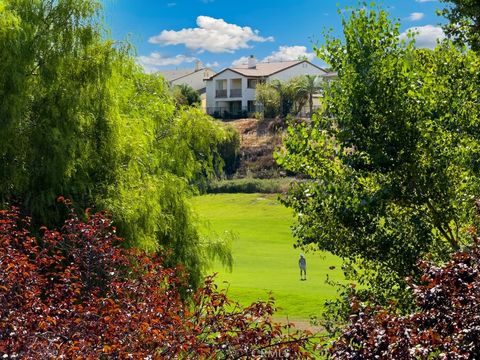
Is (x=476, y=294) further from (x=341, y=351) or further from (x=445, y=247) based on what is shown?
(x=445, y=247)

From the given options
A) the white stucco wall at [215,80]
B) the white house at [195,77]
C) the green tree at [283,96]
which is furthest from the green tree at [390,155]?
the white house at [195,77]

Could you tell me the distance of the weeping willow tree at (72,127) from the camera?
1561cm

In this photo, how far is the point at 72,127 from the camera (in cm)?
1619

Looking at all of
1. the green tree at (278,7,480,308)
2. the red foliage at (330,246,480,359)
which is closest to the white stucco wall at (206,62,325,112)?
the green tree at (278,7,480,308)

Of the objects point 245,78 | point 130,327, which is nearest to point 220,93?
point 245,78

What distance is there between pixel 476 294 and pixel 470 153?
7023 mm

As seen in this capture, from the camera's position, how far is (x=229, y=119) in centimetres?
11281

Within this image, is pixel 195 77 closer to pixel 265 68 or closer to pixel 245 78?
pixel 265 68

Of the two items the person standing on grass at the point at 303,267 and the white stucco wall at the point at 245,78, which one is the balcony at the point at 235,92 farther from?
the person standing on grass at the point at 303,267

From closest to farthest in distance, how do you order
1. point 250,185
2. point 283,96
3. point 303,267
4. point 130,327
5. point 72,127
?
point 130,327 < point 72,127 < point 303,267 < point 250,185 < point 283,96

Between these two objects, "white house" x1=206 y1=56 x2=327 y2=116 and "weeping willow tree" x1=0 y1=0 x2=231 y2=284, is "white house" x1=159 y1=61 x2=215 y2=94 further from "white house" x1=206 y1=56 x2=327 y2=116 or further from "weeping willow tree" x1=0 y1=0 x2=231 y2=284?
"weeping willow tree" x1=0 y1=0 x2=231 y2=284

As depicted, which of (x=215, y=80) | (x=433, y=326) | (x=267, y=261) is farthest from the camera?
(x=215, y=80)

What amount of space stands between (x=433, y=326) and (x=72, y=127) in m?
11.8

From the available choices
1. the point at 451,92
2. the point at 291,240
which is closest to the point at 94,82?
the point at 451,92
